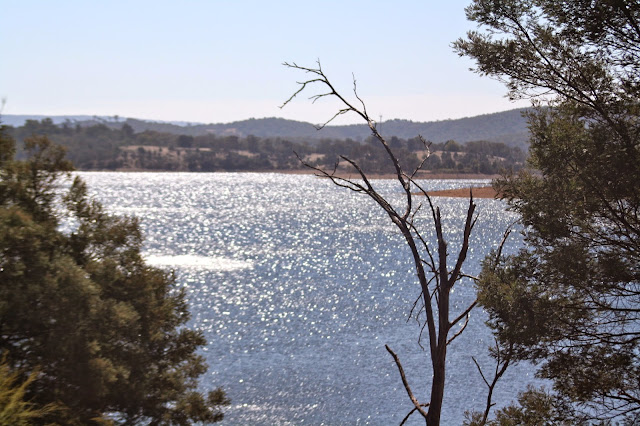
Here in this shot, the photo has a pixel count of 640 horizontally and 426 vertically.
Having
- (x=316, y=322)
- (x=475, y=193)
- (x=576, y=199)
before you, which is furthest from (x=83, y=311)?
(x=475, y=193)

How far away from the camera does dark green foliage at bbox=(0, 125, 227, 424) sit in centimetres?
1462

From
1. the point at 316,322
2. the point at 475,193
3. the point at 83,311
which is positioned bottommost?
the point at 316,322

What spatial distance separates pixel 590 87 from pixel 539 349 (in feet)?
15.3

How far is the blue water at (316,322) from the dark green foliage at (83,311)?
1.92 meters

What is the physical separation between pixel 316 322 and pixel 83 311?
2990 cm

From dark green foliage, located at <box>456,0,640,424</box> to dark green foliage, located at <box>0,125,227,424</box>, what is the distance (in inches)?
347

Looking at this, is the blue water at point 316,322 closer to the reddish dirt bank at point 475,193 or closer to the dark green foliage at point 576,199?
the dark green foliage at point 576,199

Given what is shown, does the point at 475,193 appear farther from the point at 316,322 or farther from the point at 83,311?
the point at 83,311

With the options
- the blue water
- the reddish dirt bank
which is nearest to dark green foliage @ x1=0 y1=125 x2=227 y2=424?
the blue water

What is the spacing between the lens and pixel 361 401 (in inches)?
1192

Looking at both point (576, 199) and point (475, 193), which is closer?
point (576, 199)

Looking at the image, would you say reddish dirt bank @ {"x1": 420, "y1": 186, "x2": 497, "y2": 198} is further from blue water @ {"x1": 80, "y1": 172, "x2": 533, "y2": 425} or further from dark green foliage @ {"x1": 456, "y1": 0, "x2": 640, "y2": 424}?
dark green foliage @ {"x1": 456, "y1": 0, "x2": 640, "y2": 424}

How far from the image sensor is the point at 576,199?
39.0 ft

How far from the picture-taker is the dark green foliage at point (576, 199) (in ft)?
37.0
